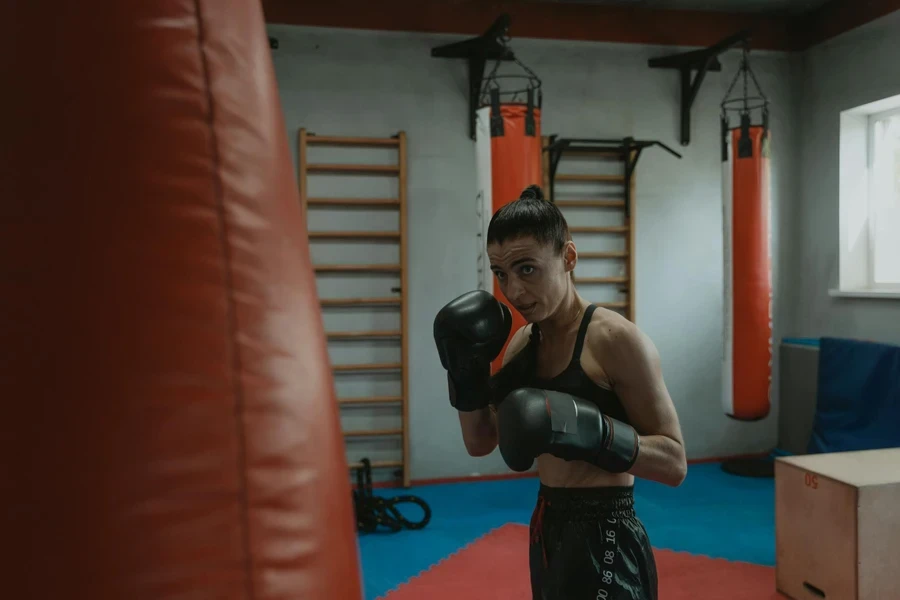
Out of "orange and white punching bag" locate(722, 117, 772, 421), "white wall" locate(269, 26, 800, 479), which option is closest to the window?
"white wall" locate(269, 26, 800, 479)

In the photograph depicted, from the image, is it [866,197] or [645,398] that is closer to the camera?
[645,398]

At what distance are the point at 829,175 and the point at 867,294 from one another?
950 mm

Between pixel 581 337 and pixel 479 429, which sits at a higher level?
pixel 581 337

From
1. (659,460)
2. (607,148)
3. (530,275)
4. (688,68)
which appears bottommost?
(659,460)

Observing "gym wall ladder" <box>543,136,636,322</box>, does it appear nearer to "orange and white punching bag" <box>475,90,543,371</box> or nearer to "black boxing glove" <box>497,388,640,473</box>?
"orange and white punching bag" <box>475,90,543,371</box>

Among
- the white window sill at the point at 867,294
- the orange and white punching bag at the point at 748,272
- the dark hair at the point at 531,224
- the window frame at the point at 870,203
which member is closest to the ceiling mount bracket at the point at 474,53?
the orange and white punching bag at the point at 748,272

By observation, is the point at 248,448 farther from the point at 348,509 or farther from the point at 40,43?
the point at 40,43

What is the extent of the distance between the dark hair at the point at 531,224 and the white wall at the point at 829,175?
3998 millimetres

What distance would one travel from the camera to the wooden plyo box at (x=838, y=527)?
2.53 m

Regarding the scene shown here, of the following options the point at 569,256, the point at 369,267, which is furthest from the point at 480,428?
the point at 369,267

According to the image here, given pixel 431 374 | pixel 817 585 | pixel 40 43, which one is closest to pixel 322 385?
pixel 40 43

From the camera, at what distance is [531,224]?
4.45 feet

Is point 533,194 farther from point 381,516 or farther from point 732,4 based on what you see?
point 732,4

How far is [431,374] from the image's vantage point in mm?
4730
